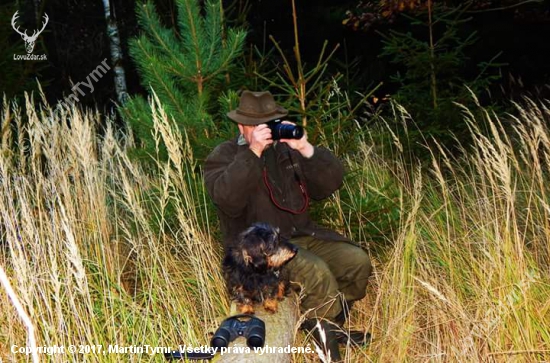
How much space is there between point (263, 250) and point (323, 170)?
747 millimetres

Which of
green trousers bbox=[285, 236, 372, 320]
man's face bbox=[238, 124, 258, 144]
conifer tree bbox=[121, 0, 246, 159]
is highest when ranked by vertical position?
conifer tree bbox=[121, 0, 246, 159]

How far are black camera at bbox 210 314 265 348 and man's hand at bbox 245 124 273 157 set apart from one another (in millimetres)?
886

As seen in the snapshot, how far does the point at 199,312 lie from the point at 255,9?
322 inches

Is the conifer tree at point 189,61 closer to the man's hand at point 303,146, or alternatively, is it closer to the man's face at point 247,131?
the man's face at point 247,131

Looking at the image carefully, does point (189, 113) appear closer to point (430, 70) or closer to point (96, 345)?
point (96, 345)

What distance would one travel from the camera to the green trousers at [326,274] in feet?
10.8

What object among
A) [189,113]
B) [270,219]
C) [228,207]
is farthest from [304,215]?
[189,113]

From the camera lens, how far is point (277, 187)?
11.8 ft

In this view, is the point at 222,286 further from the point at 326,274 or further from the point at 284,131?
the point at 284,131

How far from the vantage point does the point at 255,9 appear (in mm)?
11172

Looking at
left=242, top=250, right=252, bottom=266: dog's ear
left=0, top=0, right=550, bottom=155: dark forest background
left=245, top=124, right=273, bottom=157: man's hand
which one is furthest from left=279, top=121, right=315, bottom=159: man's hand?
left=0, top=0, right=550, bottom=155: dark forest background

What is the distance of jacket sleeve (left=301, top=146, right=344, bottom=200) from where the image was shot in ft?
11.8

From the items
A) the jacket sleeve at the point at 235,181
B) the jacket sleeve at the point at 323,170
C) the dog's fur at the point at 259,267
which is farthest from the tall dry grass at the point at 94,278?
the jacket sleeve at the point at 323,170

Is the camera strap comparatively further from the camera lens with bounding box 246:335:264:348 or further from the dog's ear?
the camera lens with bounding box 246:335:264:348
